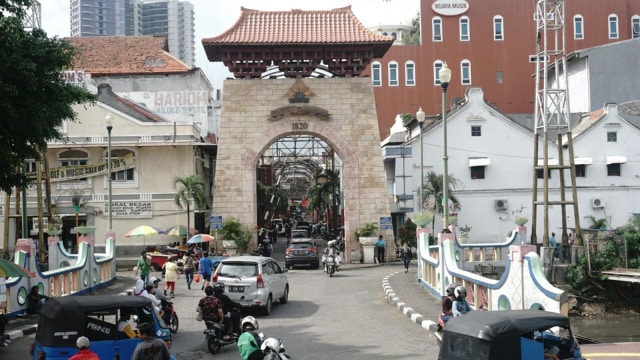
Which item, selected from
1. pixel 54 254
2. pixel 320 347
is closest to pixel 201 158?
pixel 54 254

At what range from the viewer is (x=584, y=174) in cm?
4438

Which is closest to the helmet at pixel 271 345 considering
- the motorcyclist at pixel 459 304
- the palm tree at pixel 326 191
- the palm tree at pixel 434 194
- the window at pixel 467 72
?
the motorcyclist at pixel 459 304

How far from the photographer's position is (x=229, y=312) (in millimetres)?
Result: 14742

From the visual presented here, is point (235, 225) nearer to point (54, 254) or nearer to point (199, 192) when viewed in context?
point (199, 192)

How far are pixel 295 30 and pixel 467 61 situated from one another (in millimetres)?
26597

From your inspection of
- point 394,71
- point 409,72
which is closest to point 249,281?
point 394,71

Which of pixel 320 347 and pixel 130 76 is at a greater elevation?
pixel 130 76

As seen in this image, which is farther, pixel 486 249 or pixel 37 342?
pixel 486 249

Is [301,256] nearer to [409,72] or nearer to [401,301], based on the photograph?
[401,301]

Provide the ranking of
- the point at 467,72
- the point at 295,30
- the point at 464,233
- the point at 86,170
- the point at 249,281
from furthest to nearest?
the point at 467,72 → the point at 464,233 → the point at 86,170 → the point at 295,30 → the point at 249,281

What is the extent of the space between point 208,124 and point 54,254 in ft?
103

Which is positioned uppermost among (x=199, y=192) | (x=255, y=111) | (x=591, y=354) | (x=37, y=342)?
(x=255, y=111)

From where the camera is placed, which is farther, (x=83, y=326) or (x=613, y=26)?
(x=613, y=26)

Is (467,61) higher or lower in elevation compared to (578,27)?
lower
